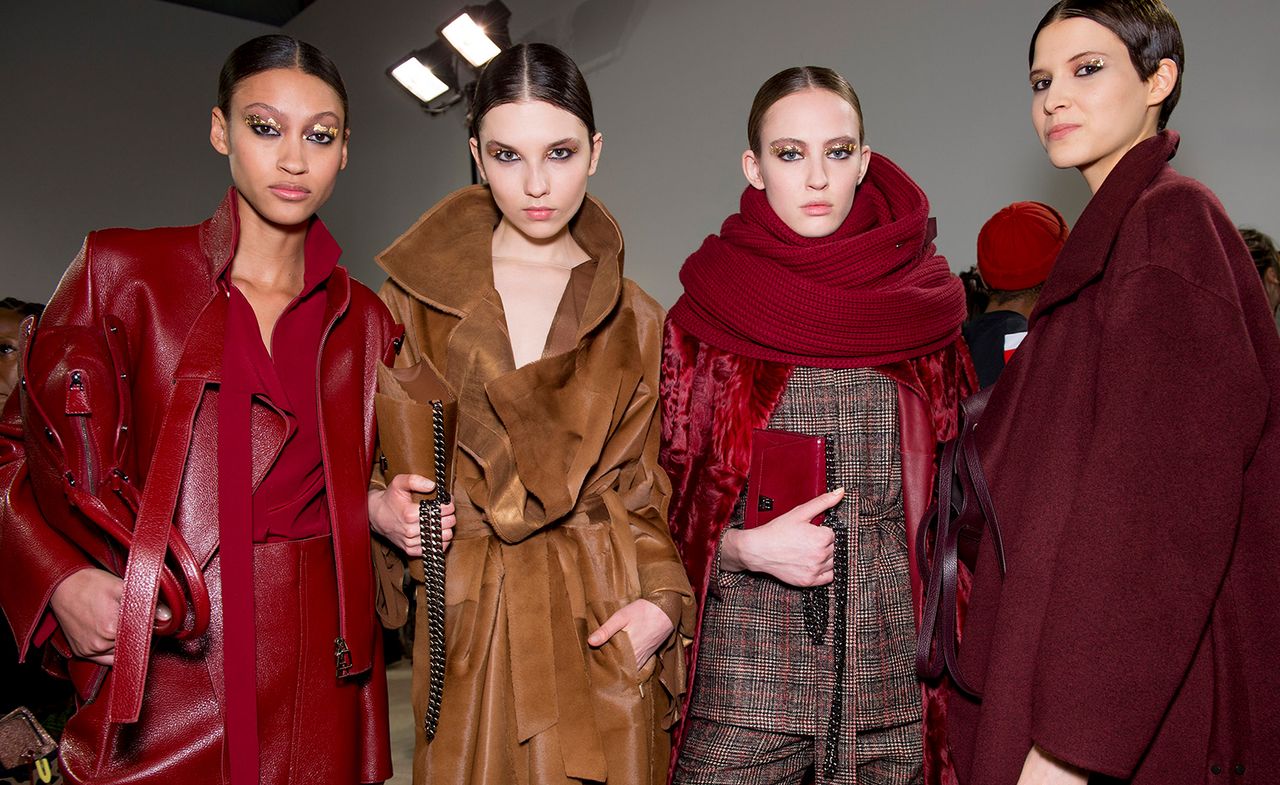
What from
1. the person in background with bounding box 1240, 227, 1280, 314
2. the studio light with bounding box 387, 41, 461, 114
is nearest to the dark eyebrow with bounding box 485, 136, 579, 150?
the person in background with bounding box 1240, 227, 1280, 314

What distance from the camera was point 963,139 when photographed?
3963mm

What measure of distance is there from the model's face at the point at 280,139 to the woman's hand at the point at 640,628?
0.95m

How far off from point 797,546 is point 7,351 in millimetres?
3256

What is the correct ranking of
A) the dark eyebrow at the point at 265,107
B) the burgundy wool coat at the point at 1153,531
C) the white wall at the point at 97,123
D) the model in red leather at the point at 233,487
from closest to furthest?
the burgundy wool coat at the point at 1153,531 < the model in red leather at the point at 233,487 < the dark eyebrow at the point at 265,107 < the white wall at the point at 97,123

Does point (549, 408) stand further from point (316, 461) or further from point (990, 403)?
point (990, 403)

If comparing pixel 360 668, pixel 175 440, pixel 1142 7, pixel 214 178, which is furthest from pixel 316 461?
pixel 214 178

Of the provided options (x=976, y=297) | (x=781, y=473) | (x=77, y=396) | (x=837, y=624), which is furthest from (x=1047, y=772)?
(x=976, y=297)

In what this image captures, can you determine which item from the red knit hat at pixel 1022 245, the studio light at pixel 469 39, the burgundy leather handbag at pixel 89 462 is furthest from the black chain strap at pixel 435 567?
the studio light at pixel 469 39

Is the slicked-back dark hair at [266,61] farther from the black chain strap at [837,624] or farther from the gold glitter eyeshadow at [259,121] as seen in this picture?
the black chain strap at [837,624]

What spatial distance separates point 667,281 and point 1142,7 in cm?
411

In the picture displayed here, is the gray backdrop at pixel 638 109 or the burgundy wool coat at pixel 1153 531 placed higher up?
the gray backdrop at pixel 638 109

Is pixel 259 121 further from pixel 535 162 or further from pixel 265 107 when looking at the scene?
pixel 535 162

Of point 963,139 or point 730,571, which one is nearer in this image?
point 730,571

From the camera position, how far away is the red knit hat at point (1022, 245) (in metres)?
2.88
